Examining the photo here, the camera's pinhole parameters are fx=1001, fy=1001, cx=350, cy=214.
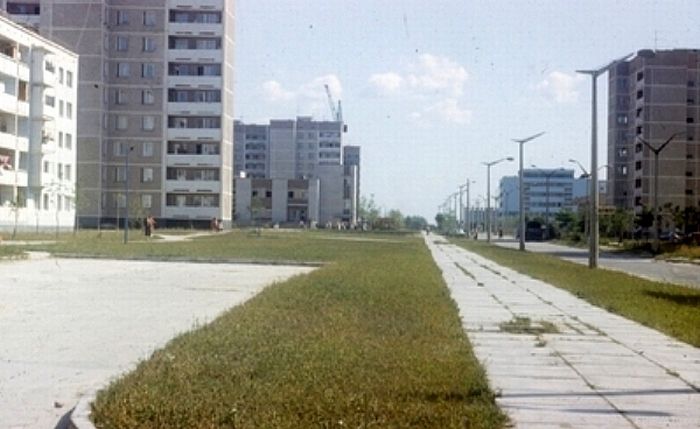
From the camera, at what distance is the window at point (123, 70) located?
9219 cm

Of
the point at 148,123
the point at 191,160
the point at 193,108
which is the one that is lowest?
the point at 191,160

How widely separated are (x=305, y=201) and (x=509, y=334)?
140 m

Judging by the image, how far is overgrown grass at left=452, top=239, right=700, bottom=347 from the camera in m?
15.4

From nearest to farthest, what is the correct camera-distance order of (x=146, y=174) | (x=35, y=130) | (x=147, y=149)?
(x=35, y=130), (x=147, y=149), (x=146, y=174)

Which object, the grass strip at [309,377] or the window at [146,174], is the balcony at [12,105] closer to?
the window at [146,174]

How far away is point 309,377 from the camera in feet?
29.3

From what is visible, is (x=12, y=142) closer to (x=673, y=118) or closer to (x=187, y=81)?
(x=187, y=81)

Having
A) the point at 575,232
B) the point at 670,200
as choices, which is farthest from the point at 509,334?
the point at 670,200

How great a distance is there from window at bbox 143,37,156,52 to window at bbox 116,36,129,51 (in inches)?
63.8

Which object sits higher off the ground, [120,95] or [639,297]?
[120,95]

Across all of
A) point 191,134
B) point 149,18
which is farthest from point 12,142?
point 149,18

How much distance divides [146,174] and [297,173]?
94.0 metres

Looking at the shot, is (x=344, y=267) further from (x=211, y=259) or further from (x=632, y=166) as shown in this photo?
(x=632, y=166)

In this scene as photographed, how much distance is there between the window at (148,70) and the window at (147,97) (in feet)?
4.82
